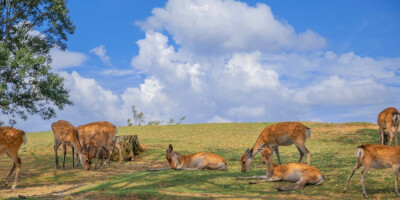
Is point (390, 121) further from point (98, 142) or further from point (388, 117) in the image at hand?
point (98, 142)

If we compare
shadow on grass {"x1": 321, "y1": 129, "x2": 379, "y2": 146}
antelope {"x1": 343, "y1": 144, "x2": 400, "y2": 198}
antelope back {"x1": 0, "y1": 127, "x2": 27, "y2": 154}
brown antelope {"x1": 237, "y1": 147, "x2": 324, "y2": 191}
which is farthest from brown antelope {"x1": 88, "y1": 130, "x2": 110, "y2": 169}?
shadow on grass {"x1": 321, "y1": 129, "x2": 379, "y2": 146}

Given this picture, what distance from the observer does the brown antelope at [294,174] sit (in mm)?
11703

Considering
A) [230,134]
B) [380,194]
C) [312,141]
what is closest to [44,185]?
[380,194]

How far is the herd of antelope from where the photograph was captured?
36.0 ft

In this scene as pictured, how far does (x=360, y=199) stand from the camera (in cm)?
1062

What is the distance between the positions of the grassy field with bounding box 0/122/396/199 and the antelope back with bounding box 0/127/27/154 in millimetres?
1314

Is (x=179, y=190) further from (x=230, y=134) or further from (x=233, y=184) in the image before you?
(x=230, y=134)

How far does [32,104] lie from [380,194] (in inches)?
605

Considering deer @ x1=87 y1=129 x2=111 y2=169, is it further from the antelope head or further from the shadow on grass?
the shadow on grass

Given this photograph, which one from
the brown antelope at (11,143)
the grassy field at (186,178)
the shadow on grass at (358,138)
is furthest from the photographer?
the shadow on grass at (358,138)

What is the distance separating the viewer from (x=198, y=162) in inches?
586

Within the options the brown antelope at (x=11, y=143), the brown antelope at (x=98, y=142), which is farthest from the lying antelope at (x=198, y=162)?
the brown antelope at (x=11, y=143)

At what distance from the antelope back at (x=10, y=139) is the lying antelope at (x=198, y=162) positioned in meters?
5.01

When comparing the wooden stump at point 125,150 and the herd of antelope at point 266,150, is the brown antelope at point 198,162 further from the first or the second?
the wooden stump at point 125,150
